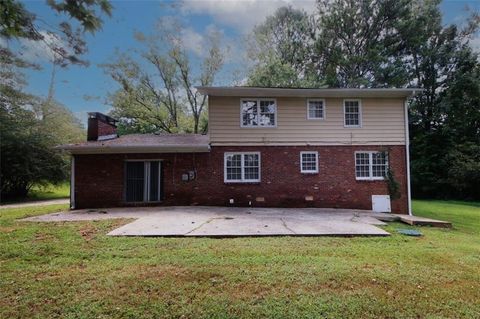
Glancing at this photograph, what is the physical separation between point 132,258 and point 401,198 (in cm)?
1135

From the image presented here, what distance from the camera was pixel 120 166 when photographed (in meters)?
12.0

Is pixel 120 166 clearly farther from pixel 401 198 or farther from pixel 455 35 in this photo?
pixel 455 35

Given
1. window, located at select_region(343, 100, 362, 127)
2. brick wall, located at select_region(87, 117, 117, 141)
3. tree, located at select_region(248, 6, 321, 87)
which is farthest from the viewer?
tree, located at select_region(248, 6, 321, 87)

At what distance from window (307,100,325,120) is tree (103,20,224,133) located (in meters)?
14.4

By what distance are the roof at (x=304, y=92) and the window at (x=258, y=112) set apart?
0.35 meters

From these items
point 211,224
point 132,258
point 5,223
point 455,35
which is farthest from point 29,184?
point 455,35

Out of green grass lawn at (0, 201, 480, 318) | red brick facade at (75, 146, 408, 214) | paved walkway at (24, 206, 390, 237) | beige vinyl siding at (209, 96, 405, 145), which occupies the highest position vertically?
beige vinyl siding at (209, 96, 405, 145)

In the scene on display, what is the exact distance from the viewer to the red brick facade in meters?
11.9

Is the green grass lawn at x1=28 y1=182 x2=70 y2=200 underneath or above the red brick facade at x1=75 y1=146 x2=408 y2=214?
underneath

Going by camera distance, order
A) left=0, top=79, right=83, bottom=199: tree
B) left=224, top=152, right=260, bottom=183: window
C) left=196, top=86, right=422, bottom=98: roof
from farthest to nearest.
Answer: left=0, top=79, right=83, bottom=199: tree → left=224, top=152, right=260, bottom=183: window → left=196, top=86, right=422, bottom=98: roof

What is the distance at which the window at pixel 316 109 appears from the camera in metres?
12.5

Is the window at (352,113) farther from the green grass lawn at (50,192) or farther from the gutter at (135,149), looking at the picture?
the green grass lawn at (50,192)

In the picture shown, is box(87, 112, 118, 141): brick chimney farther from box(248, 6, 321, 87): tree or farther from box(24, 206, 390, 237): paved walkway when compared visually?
box(248, 6, 321, 87): tree

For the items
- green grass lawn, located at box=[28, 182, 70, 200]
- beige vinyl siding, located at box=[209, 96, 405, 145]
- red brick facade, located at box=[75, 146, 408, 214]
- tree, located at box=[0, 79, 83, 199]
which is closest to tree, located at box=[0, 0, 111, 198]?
tree, located at box=[0, 79, 83, 199]
